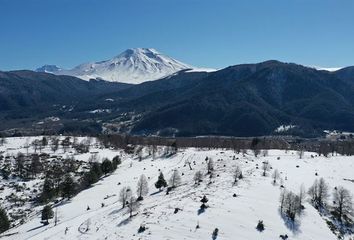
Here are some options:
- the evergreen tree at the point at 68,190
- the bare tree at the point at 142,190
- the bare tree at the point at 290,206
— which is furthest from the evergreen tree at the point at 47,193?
the bare tree at the point at 290,206

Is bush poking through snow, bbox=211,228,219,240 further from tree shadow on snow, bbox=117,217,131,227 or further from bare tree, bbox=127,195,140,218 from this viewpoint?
bare tree, bbox=127,195,140,218

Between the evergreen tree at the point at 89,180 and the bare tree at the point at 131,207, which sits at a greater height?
the bare tree at the point at 131,207

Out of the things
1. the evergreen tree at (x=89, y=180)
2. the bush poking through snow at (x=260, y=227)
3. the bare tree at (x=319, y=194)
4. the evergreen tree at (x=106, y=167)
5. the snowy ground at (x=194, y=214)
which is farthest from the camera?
the evergreen tree at (x=106, y=167)

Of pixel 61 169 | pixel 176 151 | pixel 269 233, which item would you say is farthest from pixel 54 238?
pixel 176 151

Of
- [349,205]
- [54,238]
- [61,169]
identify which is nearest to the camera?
[54,238]

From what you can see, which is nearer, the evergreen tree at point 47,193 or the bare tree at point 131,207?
the bare tree at point 131,207

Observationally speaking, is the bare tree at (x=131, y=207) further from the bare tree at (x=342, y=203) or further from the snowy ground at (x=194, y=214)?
the bare tree at (x=342, y=203)

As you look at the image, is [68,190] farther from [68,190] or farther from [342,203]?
[342,203]

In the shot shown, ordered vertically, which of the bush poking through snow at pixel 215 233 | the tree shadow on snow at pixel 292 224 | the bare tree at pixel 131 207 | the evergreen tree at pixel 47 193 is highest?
the bare tree at pixel 131 207

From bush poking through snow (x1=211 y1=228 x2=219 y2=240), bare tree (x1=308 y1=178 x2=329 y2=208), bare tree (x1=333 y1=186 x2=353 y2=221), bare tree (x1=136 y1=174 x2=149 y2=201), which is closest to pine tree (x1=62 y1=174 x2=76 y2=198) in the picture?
bare tree (x1=136 y1=174 x2=149 y2=201)

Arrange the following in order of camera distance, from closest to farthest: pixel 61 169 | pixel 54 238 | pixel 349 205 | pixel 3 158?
pixel 54 238
pixel 349 205
pixel 61 169
pixel 3 158

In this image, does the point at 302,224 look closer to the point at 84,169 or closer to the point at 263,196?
the point at 263,196
